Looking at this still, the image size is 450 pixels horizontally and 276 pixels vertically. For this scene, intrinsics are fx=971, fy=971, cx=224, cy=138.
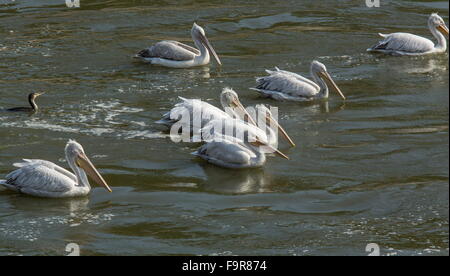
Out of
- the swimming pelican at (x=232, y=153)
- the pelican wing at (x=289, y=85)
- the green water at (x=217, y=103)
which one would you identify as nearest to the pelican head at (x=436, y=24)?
the green water at (x=217, y=103)

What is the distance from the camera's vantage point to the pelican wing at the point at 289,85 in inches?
419

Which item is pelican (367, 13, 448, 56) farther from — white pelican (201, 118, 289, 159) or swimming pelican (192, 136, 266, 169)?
swimming pelican (192, 136, 266, 169)

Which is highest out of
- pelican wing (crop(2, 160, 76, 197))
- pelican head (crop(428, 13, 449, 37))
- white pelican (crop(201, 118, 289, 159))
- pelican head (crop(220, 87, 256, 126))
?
pelican head (crop(428, 13, 449, 37))

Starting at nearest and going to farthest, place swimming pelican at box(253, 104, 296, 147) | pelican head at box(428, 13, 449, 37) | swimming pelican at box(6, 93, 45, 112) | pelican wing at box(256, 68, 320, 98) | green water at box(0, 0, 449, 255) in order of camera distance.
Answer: green water at box(0, 0, 449, 255)
swimming pelican at box(253, 104, 296, 147)
swimming pelican at box(6, 93, 45, 112)
pelican wing at box(256, 68, 320, 98)
pelican head at box(428, 13, 449, 37)

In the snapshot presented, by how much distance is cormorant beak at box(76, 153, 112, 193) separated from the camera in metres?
7.95

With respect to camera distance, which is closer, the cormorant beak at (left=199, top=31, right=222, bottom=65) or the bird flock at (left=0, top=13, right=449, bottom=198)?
the bird flock at (left=0, top=13, right=449, bottom=198)

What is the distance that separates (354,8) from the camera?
14672 millimetres

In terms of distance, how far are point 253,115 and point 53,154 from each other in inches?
81.4

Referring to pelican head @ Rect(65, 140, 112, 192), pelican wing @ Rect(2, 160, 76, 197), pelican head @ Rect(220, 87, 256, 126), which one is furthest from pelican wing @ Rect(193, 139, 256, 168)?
pelican wing @ Rect(2, 160, 76, 197)

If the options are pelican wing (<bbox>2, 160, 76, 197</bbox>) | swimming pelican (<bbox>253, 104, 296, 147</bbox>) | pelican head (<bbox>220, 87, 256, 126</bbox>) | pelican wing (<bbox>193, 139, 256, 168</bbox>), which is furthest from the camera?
pelican head (<bbox>220, 87, 256, 126</bbox>)

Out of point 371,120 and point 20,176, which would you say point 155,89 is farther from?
point 20,176

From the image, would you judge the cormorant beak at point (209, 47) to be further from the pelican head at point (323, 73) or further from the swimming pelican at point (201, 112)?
the swimming pelican at point (201, 112)

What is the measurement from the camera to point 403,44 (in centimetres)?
1229

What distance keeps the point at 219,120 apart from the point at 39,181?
1890 mm
